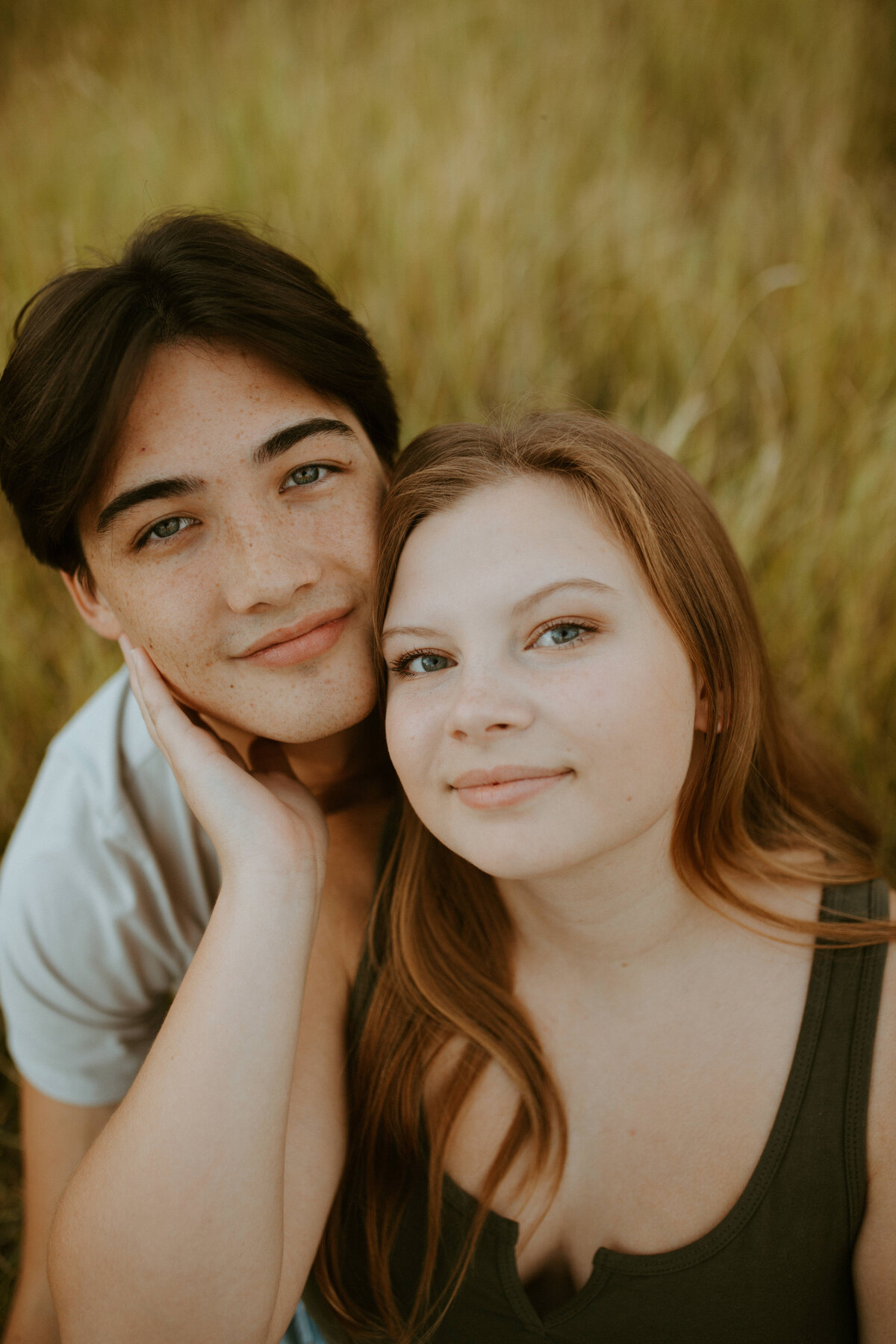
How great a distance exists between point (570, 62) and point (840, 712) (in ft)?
9.65

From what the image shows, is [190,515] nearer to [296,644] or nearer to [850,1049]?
[296,644]

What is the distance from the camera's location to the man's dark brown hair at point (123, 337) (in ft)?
5.30

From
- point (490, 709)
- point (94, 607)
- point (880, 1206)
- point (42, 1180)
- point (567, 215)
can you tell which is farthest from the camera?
point (567, 215)

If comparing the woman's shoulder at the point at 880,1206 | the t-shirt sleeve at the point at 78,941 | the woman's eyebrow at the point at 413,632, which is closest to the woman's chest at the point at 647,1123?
the woman's shoulder at the point at 880,1206

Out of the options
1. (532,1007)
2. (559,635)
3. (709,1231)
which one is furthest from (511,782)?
(709,1231)

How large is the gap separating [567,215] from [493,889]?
2.66m

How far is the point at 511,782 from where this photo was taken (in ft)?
4.52

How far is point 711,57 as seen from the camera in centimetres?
384

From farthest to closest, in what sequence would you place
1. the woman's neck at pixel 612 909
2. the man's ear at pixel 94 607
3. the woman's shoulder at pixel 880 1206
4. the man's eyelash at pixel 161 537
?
the man's ear at pixel 94 607 < the man's eyelash at pixel 161 537 < the woman's neck at pixel 612 909 < the woman's shoulder at pixel 880 1206

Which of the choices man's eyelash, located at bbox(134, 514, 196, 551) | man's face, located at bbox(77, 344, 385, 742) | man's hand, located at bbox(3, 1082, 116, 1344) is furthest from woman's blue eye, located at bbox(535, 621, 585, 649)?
man's hand, located at bbox(3, 1082, 116, 1344)

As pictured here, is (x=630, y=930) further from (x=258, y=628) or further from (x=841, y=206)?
(x=841, y=206)

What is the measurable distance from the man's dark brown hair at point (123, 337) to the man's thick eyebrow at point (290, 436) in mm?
90

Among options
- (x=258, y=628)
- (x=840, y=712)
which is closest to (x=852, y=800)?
(x=840, y=712)

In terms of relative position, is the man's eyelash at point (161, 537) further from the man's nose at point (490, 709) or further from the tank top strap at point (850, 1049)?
the tank top strap at point (850, 1049)
